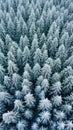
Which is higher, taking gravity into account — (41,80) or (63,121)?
(41,80)

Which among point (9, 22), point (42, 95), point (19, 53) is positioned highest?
point (9, 22)

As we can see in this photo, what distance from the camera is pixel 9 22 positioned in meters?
15.6

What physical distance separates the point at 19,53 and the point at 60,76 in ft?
12.7

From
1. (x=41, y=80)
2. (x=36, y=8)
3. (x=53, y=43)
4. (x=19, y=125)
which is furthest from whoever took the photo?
(x=36, y=8)

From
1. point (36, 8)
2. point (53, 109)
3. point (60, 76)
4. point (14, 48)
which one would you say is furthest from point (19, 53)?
point (36, 8)

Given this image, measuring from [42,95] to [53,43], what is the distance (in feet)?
16.8

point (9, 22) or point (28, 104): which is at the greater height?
point (9, 22)

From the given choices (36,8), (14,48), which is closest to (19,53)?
(14,48)

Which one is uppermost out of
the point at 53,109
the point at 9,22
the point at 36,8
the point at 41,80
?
the point at 36,8

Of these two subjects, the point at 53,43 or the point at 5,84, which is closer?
the point at 5,84

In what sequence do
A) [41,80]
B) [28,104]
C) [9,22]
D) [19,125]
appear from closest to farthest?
1. [19,125]
2. [28,104]
3. [41,80]
4. [9,22]

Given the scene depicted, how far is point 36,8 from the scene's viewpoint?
707 inches

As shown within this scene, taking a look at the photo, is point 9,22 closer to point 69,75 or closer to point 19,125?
point 69,75

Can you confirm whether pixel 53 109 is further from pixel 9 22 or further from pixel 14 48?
pixel 9 22
